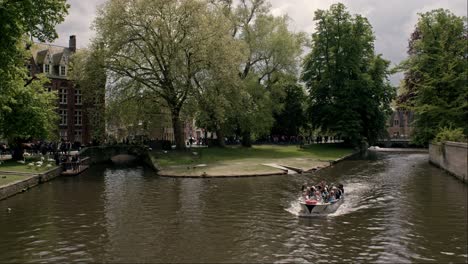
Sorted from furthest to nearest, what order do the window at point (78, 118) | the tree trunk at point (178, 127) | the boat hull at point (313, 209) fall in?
the window at point (78, 118) < the tree trunk at point (178, 127) < the boat hull at point (313, 209)

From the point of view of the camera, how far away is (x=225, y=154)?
6512cm

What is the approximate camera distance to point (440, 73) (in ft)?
189

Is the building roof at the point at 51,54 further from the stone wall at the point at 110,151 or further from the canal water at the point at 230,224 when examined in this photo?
the canal water at the point at 230,224

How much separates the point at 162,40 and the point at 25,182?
2685 centimetres

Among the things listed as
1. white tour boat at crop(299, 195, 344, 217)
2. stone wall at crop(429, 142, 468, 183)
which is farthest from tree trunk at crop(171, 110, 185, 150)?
white tour boat at crop(299, 195, 344, 217)

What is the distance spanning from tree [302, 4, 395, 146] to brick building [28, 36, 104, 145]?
43.6m

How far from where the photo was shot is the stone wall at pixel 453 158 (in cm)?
3919

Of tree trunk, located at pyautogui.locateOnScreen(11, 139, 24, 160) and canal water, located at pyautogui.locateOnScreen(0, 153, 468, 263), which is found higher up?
tree trunk, located at pyautogui.locateOnScreen(11, 139, 24, 160)

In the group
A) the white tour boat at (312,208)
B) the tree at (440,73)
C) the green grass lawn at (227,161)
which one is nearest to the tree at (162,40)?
the green grass lawn at (227,161)

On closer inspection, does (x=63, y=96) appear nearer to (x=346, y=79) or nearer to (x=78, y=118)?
(x=78, y=118)

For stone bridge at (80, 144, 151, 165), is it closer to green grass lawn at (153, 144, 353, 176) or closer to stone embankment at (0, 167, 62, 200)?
green grass lawn at (153, 144, 353, 176)

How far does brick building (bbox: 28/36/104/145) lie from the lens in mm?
87875

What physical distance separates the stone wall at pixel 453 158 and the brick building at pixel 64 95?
206 feet

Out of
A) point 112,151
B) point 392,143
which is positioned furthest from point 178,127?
point 392,143
